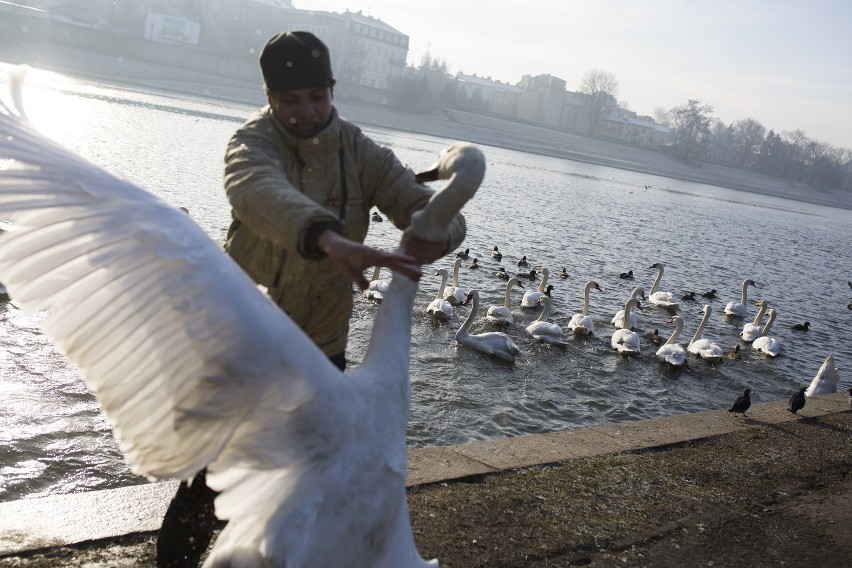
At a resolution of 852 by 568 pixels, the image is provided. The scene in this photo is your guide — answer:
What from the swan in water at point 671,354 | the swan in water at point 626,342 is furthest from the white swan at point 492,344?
the swan in water at point 671,354

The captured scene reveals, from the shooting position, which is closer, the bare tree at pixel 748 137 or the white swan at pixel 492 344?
the white swan at pixel 492 344

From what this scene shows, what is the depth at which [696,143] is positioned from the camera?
111m

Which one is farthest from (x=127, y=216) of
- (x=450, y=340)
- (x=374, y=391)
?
(x=450, y=340)

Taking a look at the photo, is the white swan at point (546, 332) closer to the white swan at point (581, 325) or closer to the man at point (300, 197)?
the white swan at point (581, 325)

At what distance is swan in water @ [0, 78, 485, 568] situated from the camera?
2.33 metres

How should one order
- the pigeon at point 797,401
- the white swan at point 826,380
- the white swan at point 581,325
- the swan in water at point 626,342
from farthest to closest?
the white swan at point 581,325
the swan in water at point 626,342
the white swan at point 826,380
the pigeon at point 797,401

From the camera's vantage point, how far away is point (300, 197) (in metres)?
2.60

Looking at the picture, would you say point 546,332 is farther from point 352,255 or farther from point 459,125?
point 459,125

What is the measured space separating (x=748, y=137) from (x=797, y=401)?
12805 centimetres

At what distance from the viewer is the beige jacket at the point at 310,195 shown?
107 inches

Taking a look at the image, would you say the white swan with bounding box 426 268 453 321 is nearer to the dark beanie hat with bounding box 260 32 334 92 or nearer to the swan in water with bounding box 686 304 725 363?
the swan in water with bounding box 686 304 725 363

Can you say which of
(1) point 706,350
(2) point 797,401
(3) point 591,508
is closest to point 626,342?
(1) point 706,350

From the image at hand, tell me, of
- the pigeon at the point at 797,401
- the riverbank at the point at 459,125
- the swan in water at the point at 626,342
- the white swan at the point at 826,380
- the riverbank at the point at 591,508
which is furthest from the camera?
the riverbank at the point at 459,125

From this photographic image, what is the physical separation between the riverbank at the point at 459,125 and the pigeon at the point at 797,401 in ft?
163
